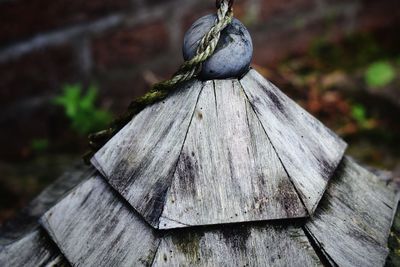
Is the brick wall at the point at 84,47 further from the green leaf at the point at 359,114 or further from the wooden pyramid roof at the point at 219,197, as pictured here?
the wooden pyramid roof at the point at 219,197

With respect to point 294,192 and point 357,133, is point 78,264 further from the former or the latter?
point 357,133

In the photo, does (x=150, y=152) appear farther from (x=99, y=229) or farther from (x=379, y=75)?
(x=379, y=75)

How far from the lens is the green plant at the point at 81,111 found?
91.5 inches

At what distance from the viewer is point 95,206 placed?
956 mm

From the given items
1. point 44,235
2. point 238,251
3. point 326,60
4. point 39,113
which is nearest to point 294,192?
point 238,251

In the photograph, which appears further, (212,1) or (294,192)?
(212,1)

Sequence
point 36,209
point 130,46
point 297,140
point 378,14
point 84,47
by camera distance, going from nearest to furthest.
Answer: point 297,140, point 36,209, point 84,47, point 130,46, point 378,14

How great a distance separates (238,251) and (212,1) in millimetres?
2151

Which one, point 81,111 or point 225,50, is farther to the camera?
point 81,111

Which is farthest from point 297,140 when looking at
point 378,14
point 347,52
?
point 378,14

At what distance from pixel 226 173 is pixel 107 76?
6.15ft

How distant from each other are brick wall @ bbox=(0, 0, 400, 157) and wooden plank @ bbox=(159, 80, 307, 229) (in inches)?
66.3

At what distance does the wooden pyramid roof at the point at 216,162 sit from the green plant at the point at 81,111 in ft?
4.76

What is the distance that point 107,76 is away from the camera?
259 centimetres
